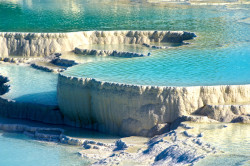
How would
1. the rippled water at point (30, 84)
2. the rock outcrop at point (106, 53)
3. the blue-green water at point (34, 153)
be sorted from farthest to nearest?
the rock outcrop at point (106, 53) < the rippled water at point (30, 84) < the blue-green water at point (34, 153)

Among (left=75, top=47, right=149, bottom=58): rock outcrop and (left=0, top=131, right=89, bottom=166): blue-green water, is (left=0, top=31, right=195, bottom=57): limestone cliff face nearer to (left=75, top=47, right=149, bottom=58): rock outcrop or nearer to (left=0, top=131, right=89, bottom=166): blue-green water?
(left=75, top=47, right=149, bottom=58): rock outcrop

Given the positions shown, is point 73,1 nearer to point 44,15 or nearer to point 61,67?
point 44,15

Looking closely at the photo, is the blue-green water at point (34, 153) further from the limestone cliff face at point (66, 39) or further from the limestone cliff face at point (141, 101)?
the limestone cliff face at point (66, 39)

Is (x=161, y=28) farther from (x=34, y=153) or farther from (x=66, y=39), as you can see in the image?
(x=34, y=153)

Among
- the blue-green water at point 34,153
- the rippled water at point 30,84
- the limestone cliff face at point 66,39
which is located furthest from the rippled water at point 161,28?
the blue-green water at point 34,153

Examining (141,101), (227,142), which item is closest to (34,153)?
(141,101)

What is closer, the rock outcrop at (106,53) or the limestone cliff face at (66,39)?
the rock outcrop at (106,53)
